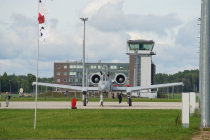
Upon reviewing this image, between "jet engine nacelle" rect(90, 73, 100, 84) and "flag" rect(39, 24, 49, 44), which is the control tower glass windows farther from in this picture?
"flag" rect(39, 24, 49, 44)

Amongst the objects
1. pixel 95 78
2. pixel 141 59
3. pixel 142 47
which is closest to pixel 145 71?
pixel 141 59

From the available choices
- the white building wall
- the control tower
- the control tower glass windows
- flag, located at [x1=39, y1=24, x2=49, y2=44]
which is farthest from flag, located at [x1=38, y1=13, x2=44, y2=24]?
the white building wall

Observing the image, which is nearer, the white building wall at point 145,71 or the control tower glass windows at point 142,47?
the control tower glass windows at point 142,47

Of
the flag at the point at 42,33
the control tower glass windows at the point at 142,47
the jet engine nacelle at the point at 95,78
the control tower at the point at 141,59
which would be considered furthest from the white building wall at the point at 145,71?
the flag at the point at 42,33

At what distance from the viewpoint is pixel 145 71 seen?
134500 mm

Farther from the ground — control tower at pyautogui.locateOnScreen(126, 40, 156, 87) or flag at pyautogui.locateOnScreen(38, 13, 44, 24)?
control tower at pyautogui.locateOnScreen(126, 40, 156, 87)

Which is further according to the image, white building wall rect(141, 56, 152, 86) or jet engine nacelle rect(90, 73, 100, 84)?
white building wall rect(141, 56, 152, 86)

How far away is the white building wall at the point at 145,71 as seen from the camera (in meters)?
132

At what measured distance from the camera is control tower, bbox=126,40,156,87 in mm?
129375

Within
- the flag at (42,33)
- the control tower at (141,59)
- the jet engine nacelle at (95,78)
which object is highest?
the control tower at (141,59)

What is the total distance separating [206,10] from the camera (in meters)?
22.6

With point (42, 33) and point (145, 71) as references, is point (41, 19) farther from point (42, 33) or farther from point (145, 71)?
point (145, 71)

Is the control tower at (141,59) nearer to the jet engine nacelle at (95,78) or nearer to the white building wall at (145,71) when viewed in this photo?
the white building wall at (145,71)

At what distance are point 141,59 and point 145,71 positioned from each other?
15.2 ft
